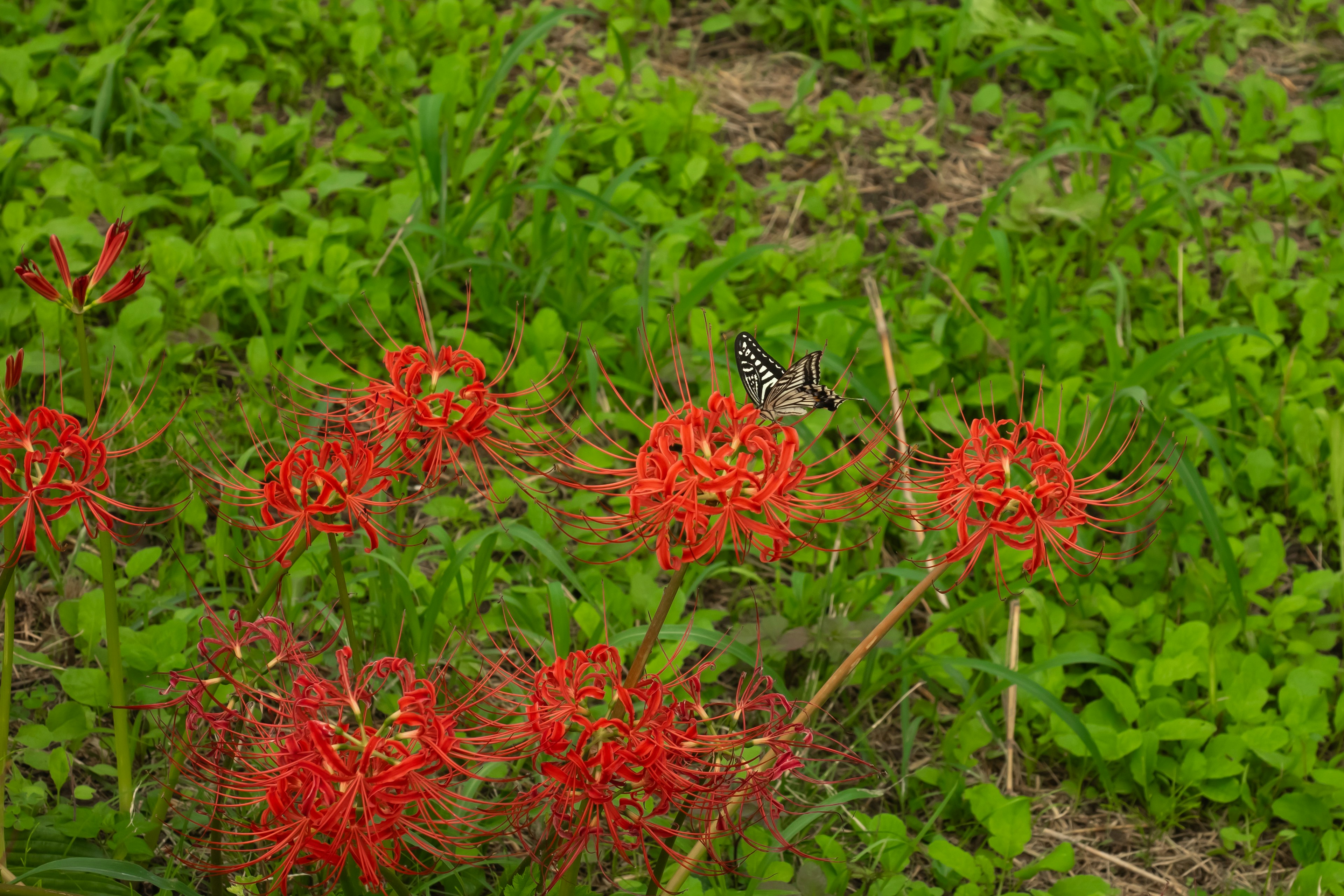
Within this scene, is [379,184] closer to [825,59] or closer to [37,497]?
[825,59]

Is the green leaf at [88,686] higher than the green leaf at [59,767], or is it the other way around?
the green leaf at [88,686]

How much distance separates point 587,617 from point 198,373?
4.90 ft

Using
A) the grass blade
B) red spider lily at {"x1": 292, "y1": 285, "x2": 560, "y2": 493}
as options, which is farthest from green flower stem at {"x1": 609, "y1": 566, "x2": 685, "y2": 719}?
the grass blade

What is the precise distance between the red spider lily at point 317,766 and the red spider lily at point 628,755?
12 centimetres

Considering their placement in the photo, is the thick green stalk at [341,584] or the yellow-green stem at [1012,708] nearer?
the thick green stalk at [341,584]

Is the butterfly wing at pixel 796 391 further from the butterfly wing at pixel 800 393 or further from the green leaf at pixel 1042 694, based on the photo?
the green leaf at pixel 1042 694

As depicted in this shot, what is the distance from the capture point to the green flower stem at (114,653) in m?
1.79

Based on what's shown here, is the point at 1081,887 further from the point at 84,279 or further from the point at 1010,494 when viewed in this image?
the point at 84,279

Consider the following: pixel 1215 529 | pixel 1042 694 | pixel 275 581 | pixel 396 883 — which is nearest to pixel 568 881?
pixel 396 883

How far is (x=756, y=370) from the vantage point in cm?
223

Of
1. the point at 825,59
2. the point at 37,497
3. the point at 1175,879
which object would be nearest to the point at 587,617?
the point at 37,497

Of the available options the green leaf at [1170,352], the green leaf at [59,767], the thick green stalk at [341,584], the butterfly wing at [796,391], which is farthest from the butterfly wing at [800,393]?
the green leaf at [1170,352]

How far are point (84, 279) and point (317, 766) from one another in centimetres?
82

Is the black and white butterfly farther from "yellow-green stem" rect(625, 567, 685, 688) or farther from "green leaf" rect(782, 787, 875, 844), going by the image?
"green leaf" rect(782, 787, 875, 844)
